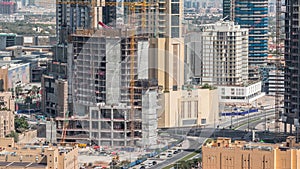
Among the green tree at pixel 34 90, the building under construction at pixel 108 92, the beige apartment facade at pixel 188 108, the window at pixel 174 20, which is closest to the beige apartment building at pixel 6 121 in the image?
the building under construction at pixel 108 92

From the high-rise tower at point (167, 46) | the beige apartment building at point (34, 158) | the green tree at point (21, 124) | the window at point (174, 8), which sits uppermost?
the window at point (174, 8)

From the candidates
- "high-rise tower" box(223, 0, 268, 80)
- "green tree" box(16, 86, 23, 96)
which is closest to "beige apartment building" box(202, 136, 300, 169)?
"green tree" box(16, 86, 23, 96)

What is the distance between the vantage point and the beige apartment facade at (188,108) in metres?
21.7

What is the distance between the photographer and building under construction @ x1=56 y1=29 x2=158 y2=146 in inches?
774

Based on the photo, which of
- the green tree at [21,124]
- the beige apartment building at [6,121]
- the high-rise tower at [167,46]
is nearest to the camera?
the beige apartment building at [6,121]

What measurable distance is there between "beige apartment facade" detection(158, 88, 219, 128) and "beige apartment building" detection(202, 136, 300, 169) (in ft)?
31.5

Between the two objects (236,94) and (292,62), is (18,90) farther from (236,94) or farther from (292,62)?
(292,62)

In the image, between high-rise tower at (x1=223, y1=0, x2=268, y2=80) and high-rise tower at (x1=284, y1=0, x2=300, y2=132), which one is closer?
high-rise tower at (x1=284, y1=0, x2=300, y2=132)

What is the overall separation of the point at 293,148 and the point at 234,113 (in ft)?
42.4

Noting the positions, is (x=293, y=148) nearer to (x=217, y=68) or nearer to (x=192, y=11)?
(x=217, y=68)

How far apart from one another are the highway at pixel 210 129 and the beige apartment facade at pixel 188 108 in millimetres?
276

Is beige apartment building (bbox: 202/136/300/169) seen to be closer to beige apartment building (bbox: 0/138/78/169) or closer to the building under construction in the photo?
beige apartment building (bbox: 0/138/78/169)

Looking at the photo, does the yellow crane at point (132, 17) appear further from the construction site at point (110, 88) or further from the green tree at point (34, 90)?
the green tree at point (34, 90)

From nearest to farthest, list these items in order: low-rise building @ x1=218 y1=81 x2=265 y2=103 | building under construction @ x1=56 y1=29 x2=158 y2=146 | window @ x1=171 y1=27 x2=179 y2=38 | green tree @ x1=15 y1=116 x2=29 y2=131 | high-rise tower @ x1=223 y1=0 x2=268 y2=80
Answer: building under construction @ x1=56 y1=29 x2=158 y2=146
green tree @ x1=15 y1=116 x2=29 y2=131
window @ x1=171 y1=27 x2=179 y2=38
low-rise building @ x1=218 y1=81 x2=265 y2=103
high-rise tower @ x1=223 y1=0 x2=268 y2=80
